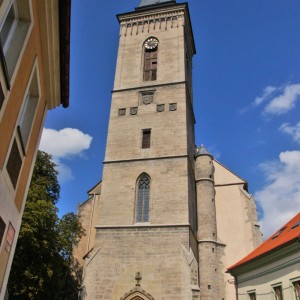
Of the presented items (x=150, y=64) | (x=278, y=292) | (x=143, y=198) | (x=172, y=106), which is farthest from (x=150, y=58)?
(x=278, y=292)

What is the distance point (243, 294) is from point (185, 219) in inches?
175

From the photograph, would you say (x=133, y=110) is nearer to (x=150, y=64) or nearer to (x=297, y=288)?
(x=150, y=64)

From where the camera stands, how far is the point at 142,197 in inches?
787

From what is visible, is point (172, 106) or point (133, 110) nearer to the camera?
point (172, 106)

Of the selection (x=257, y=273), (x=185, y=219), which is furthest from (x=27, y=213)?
(x=257, y=273)

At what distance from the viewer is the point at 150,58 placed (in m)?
25.5

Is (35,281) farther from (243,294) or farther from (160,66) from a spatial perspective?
(160,66)

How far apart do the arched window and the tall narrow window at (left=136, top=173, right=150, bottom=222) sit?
782 centimetres

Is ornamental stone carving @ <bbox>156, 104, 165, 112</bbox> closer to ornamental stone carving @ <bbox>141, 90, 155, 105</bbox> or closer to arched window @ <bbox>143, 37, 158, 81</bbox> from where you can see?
ornamental stone carving @ <bbox>141, 90, 155, 105</bbox>

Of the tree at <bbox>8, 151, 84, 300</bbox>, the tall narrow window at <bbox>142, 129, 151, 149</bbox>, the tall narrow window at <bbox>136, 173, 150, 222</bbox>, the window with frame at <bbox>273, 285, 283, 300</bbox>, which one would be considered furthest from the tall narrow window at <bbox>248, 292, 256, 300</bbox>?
the tall narrow window at <bbox>142, 129, 151, 149</bbox>

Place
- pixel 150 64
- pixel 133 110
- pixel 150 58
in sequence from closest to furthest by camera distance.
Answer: pixel 133 110
pixel 150 64
pixel 150 58

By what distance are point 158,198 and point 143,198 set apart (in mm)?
926

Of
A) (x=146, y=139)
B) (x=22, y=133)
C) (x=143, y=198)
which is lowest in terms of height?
(x=22, y=133)

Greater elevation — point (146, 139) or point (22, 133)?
point (146, 139)
